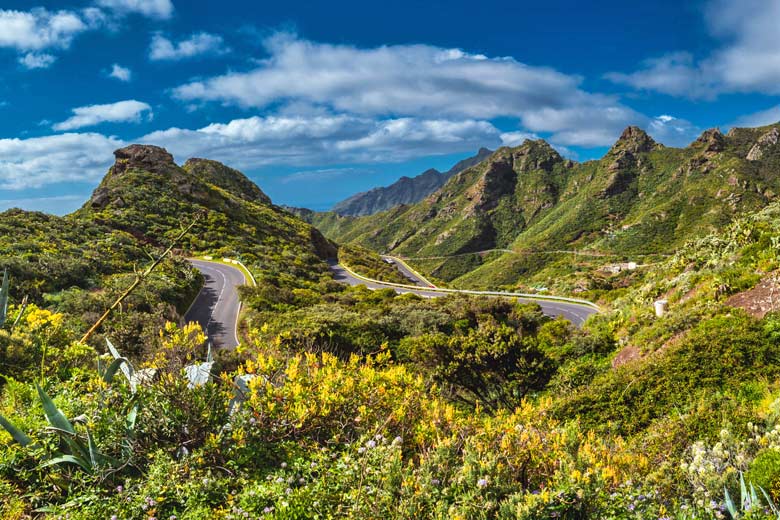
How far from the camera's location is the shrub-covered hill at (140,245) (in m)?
19.5

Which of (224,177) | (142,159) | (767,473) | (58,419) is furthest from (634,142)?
(58,419)

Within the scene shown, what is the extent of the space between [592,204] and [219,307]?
133 meters

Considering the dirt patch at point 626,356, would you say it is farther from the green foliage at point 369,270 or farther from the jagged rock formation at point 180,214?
the green foliage at point 369,270

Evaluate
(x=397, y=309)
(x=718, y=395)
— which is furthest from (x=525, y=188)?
(x=718, y=395)

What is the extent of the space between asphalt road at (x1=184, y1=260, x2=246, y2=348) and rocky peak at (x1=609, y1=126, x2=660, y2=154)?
161374 millimetres

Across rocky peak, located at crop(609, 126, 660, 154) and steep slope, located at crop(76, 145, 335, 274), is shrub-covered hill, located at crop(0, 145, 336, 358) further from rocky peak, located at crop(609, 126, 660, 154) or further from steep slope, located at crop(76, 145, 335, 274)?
rocky peak, located at crop(609, 126, 660, 154)

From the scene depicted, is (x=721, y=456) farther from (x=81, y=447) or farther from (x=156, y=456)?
(x=81, y=447)

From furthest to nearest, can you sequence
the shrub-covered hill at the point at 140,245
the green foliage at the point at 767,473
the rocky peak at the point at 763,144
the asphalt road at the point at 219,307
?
the rocky peak at the point at 763,144 < the asphalt road at the point at 219,307 < the shrub-covered hill at the point at 140,245 < the green foliage at the point at 767,473

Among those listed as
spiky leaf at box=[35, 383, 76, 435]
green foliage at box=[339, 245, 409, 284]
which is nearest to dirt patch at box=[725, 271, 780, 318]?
spiky leaf at box=[35, 383, 76, 435]

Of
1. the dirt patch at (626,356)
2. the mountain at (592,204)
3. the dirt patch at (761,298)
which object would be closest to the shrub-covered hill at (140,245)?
the dirt patch at (626,356)

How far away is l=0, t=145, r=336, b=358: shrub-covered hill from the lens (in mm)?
19469

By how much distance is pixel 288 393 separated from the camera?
4.65 m

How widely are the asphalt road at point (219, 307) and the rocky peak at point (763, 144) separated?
162679mm

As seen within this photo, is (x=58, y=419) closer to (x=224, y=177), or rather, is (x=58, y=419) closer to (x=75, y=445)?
(x=75, y=445)
